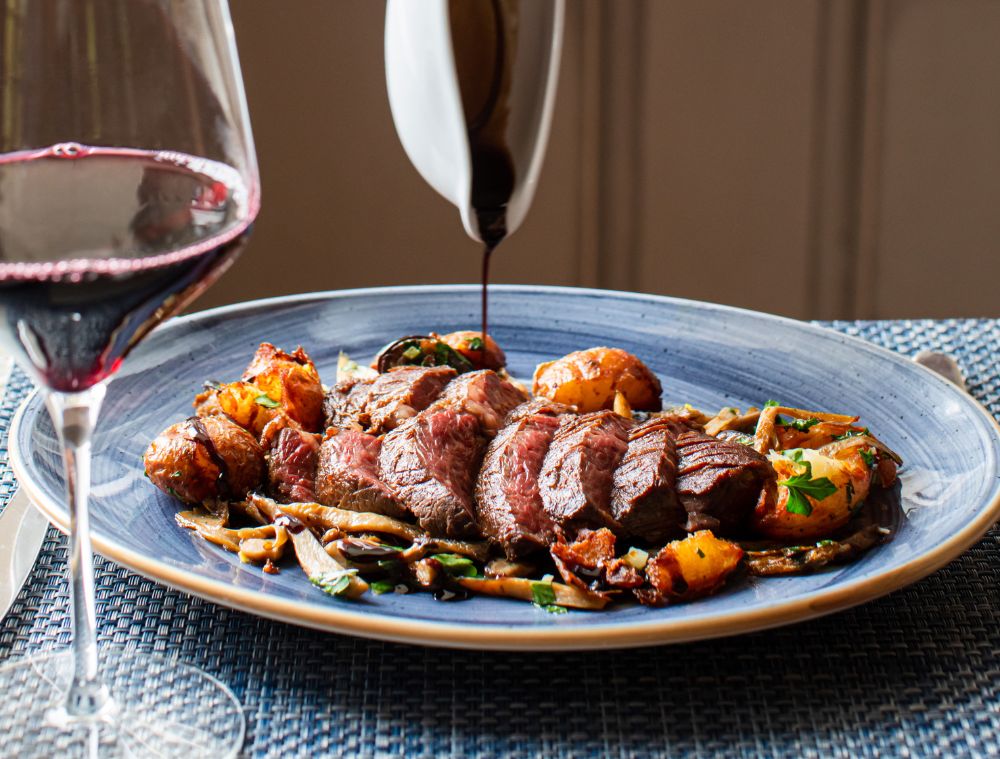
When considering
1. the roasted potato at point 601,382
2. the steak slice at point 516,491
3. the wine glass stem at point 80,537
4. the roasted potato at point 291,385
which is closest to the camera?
the wine glass stem at point 80,537

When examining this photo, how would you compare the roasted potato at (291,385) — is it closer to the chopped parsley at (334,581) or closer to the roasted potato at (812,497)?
the chopped parsley at (334,581)

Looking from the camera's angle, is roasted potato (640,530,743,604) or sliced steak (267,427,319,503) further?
sliced steak (267,427,319,503)

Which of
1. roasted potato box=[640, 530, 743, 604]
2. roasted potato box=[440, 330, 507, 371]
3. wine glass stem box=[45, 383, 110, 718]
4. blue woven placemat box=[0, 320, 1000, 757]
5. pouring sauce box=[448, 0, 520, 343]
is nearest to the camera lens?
wine glass stem box=[45, 383, 110, 718]

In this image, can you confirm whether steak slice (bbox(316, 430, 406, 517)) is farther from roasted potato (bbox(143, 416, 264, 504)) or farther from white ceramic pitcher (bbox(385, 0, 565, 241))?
white ceramic pitcher (bbox(385, 0, 565, 241))

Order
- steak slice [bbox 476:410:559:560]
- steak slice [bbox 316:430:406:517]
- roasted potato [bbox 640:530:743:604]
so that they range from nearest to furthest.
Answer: roasted potato [bbox 640:530:743:604] → steak slice [bbox 476:410:559:560] → steak slice [bbox 316:430:406:517]

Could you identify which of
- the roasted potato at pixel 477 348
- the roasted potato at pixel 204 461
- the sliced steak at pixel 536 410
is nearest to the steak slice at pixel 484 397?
the sliced steak at pixel 536 410

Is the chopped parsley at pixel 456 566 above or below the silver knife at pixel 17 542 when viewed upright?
above

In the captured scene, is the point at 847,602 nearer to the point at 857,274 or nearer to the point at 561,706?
the point at 561,706

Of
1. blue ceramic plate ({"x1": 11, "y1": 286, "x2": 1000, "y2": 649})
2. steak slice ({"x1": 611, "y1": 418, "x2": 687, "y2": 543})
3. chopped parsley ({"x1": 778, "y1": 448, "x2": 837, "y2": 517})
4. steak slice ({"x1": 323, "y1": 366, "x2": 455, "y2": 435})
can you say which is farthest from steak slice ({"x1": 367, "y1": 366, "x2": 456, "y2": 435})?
chopped parsley ({"x1": 778, "y1": 448, "x2": 837, "y2": 517})

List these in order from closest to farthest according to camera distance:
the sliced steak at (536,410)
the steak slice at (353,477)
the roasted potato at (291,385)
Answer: the steak slice at (353,477)
the sliced steak at (536,410)
the roasted potato at (291,385)
